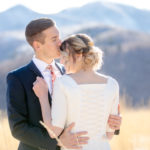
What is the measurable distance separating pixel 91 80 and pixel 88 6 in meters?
157

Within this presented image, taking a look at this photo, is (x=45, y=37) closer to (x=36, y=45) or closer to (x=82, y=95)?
(x=36, y=45)

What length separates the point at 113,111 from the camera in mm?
3494

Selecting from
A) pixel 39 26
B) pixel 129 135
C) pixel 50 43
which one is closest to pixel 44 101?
A: pixel 50 43

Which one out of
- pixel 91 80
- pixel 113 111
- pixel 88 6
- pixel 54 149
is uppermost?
pixel 91 80

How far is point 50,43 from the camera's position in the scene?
3.79 m

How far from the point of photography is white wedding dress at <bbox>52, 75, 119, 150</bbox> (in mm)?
3248

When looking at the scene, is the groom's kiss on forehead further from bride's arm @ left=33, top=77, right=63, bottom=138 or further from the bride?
the bride

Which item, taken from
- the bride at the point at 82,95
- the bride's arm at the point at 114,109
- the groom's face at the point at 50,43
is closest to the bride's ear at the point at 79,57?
the bride at the point at 82,95

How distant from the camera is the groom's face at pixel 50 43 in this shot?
12.3ft

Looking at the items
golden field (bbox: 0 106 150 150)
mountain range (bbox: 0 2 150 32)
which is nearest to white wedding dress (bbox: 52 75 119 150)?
golden field (bbox: 0 106 150 150)

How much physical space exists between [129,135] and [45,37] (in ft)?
10.0

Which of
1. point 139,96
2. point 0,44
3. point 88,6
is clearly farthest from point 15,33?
point 139,96

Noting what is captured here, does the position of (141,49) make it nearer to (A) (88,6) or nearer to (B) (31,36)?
(B) (31,36)

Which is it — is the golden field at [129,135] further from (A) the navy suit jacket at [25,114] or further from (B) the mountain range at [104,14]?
(B) the mountain range at [104,14]
